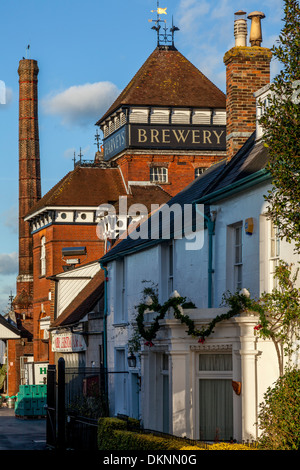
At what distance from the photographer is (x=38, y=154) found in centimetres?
7244

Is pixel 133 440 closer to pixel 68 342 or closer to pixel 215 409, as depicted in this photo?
pixel 215 409

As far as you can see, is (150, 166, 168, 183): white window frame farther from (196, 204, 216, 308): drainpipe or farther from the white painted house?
(196, 204, 216, 308): drainpipe

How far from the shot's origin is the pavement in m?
28.3

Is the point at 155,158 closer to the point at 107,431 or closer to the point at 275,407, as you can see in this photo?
the point at 107,431

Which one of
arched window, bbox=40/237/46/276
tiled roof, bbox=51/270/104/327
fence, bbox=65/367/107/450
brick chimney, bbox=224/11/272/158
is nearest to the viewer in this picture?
brick chimney, bbox=224/11/272/158

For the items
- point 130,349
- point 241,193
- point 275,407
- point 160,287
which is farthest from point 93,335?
point 275,407

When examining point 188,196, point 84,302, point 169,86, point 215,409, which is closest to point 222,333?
point 215,409

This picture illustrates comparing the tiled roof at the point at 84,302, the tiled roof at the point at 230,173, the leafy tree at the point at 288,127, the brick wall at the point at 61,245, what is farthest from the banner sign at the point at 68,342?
the leafy tree at the point at 288,127

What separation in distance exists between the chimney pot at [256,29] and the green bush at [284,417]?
11073 mm

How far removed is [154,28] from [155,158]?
10.1 metres

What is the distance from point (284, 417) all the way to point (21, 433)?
20.8 m

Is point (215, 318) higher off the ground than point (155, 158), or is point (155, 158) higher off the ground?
point (155, 158)

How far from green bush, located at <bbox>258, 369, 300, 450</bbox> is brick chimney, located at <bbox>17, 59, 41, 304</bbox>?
5592 centimetres

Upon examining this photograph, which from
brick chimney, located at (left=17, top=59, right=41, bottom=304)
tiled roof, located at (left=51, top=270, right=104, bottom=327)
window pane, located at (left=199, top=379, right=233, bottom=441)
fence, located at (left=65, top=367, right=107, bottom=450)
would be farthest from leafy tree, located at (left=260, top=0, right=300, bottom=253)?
brick chimney, located at (left=17, top=59, right=41, bottom=304)
